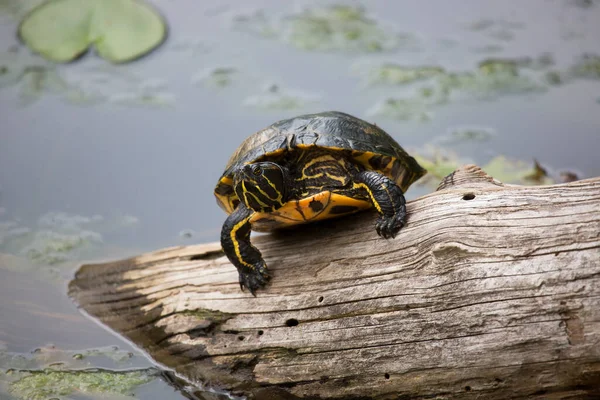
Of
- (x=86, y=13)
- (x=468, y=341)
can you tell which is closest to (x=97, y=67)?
(x=86, y=13)

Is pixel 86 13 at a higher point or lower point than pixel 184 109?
higher

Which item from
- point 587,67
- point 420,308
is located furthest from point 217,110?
point 587,67

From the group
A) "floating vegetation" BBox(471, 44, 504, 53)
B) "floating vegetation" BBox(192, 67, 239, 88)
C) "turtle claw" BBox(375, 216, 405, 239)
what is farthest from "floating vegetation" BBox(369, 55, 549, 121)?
"turtle claw" BBox(375, 216, 405, 239)

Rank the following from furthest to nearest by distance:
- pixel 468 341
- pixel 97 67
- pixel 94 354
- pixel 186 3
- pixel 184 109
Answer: pixel 186 3
pixel 97 67
pixel 184 109
pixel 94 354
pixel 468 341

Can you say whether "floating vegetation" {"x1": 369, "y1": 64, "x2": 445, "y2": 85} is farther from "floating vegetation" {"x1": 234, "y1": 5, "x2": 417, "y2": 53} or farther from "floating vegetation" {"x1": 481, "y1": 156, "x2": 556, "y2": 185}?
"floating vegetation" {"x1": 481, "y1": 156, "x2": 556, "y2": 185}

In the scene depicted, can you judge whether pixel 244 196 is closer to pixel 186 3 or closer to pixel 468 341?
pixel 468 341

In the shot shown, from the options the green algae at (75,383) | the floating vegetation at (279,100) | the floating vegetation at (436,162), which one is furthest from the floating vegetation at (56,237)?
the floating vegetation at (436,162)

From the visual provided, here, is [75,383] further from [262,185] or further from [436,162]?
[436,162]
